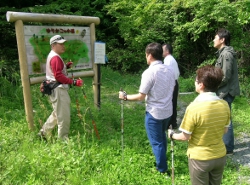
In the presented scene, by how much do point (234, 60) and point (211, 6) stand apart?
5.67 metres

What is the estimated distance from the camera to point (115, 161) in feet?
12.4

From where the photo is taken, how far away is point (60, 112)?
406 cm

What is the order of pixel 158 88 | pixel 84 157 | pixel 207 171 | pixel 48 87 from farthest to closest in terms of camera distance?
pixel 48 87, pixel 84 157, pixel 158 88, pixel 207 171

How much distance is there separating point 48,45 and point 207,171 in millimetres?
3549

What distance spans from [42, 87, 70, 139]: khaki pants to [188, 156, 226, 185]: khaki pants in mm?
2360

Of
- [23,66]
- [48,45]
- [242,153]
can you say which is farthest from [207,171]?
[48,45]

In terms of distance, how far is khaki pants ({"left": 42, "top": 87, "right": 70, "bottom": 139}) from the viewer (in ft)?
13.2

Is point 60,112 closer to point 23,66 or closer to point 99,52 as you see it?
point 23,66

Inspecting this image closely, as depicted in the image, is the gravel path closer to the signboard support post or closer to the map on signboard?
the map on signboard

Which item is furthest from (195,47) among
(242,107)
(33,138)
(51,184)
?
(51,184)

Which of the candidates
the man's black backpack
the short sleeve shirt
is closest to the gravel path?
the short sleeve shirt

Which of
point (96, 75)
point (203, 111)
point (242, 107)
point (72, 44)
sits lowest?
point (242, 107)

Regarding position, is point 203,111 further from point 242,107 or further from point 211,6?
point 211,6

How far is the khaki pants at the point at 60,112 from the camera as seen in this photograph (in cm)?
402
